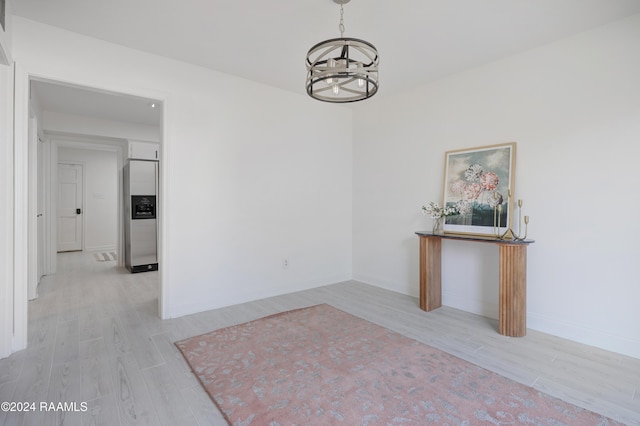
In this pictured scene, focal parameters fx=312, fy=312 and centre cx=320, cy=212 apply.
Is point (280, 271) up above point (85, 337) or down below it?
above

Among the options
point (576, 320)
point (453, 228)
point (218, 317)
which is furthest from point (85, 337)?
point (576, 320)

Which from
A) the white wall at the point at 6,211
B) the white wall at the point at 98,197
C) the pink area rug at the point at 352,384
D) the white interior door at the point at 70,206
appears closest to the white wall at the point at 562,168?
the pink area rug at the point at 352,384

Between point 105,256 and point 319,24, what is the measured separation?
7.40 m

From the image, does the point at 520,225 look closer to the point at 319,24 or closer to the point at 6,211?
the point at 319,24

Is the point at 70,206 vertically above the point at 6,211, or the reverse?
the point at 70,206

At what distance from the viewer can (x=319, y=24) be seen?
2.70 metres

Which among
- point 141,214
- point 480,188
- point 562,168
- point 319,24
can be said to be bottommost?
point 141,214

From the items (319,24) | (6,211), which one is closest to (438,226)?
(319,24)

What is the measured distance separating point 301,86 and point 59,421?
3955mm

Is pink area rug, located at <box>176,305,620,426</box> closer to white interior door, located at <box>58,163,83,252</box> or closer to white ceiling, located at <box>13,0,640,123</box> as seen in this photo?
white ceiling, located at <box>13,0,640,123</box>

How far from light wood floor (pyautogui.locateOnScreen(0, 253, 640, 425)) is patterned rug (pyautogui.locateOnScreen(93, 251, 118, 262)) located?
9.31ft

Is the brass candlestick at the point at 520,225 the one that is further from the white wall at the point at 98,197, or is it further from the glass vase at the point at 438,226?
the white wall at the point at 98,197

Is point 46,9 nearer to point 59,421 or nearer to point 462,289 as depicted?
point 59,421

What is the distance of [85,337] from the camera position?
9.50 ft
